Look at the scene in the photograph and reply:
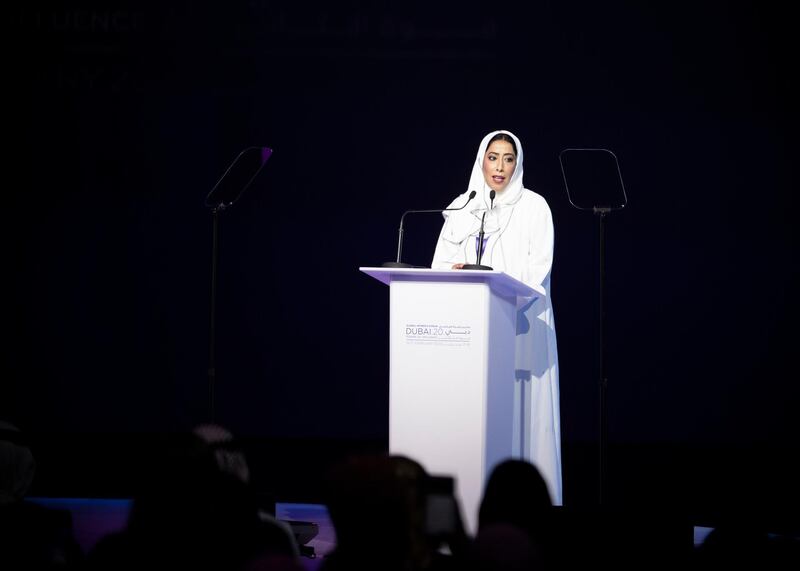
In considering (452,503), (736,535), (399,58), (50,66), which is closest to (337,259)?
(399,58)

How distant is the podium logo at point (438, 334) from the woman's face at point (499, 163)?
1.15m

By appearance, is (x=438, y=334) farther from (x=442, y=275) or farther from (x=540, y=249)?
(x=540, y=249)

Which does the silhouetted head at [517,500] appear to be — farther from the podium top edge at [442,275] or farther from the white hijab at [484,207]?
the white hijab at [484,207]

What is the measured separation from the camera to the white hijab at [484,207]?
15.1 ft

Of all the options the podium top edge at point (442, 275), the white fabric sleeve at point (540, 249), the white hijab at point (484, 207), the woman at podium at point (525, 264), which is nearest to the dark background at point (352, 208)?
the woman at podium at point (525, 264)

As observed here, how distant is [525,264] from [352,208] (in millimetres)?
2525

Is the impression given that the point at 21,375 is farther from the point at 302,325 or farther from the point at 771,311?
the point at 771,311

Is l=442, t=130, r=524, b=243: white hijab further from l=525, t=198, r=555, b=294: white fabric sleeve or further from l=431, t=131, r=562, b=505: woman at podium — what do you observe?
l=525, t=198, r=555, b=294: white fabric sleeve

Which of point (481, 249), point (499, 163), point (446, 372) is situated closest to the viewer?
point (446, 372)

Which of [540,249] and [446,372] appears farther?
[540,249]

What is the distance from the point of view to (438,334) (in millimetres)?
3701

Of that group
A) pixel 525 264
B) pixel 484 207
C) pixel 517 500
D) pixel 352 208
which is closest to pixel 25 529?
pixel 517 500

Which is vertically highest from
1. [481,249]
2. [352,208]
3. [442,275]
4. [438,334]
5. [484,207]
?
[352,208]

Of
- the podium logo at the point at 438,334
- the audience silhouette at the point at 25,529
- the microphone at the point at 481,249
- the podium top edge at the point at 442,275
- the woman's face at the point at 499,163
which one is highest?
the woman's face at the point at 499,163
